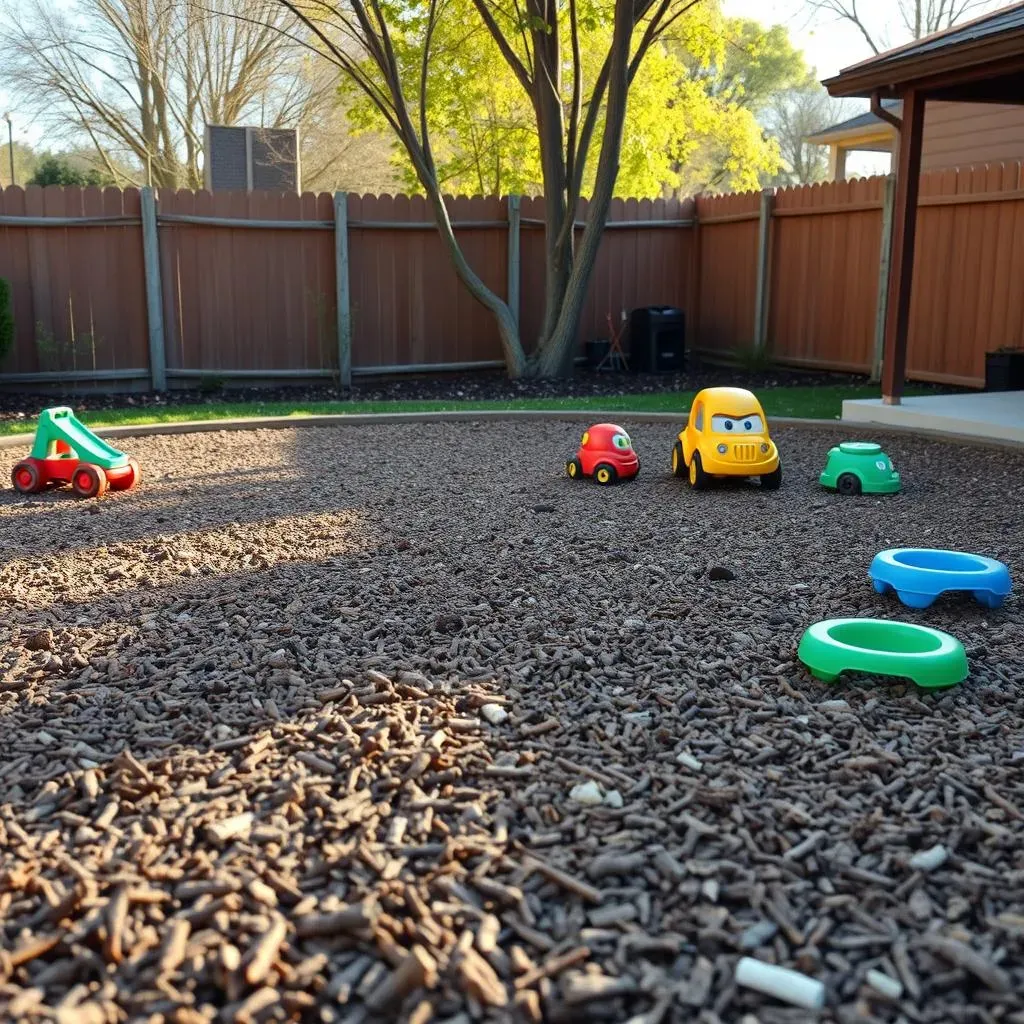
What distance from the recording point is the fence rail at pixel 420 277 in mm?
10438

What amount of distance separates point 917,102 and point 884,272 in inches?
121

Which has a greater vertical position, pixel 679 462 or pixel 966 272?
pixel 966 272

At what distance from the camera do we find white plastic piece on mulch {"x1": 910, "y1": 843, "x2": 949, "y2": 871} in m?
2.12

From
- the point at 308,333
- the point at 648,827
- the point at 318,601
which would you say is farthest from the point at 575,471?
the point at 308,333

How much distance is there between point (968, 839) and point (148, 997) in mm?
1570

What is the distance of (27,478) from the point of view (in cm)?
591

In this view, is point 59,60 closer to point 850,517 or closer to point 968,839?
point 850,517

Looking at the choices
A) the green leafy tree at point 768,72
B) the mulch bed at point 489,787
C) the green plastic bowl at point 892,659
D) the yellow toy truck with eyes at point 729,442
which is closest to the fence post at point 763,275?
the yellow toy truck with eyes at point 729,442

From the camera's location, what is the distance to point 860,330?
11.5 m

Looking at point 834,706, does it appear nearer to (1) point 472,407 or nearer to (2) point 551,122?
(1) point 472,407

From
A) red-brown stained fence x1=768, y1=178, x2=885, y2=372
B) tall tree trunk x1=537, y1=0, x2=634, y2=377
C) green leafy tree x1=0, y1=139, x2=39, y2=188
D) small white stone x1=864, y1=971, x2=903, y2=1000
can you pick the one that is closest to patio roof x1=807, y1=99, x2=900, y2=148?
red-brown stained fence x1=768, y1=178, x2=885, y2=372

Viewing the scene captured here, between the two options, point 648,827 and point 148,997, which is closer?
point 148,997

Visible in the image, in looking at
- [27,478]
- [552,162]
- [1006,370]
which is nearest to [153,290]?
[552,162]

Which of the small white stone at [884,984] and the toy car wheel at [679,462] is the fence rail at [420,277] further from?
the small white stone at [884,984]
